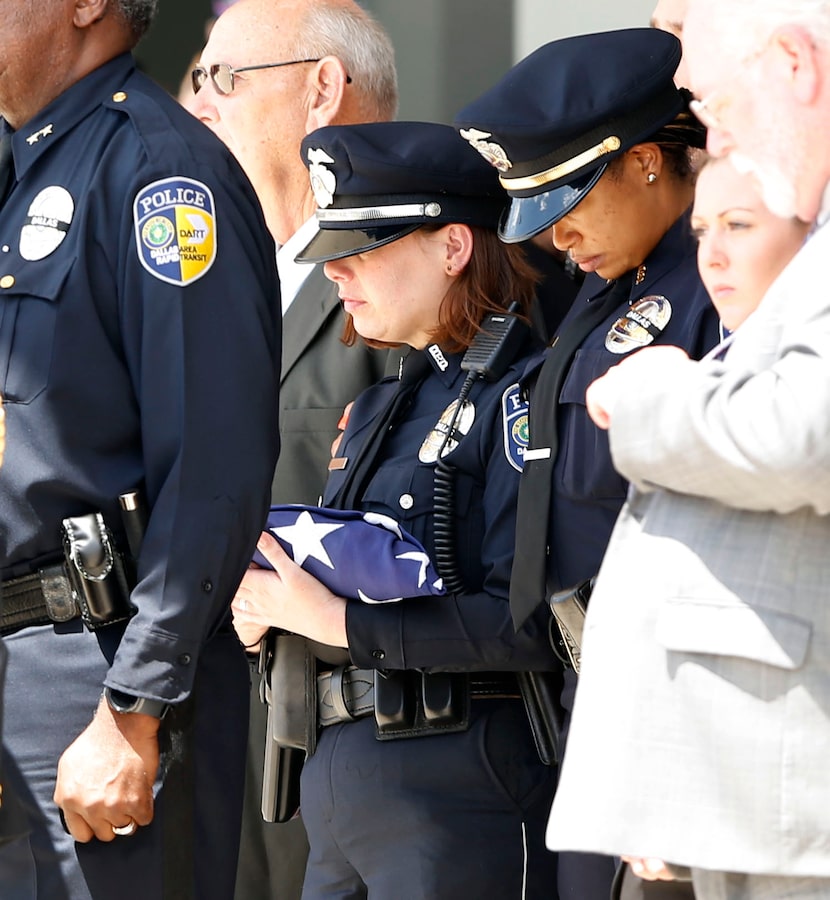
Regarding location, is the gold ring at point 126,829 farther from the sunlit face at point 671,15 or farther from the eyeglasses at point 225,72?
the eyeglasses at point 225,72

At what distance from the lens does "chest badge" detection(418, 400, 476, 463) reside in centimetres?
275

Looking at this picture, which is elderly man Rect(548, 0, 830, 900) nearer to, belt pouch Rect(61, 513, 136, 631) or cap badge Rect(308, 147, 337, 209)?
belt pouch Rect(61, 513, 136, 631)

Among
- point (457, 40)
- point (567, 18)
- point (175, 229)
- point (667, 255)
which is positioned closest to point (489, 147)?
point (667, 255)

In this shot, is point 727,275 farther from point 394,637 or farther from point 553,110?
point 394,637

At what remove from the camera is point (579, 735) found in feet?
5.44

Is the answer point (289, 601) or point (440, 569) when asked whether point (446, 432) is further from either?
point (289, 601)

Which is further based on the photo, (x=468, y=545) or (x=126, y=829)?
(x=468, y=545)

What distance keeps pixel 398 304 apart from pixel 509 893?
40.9 inches

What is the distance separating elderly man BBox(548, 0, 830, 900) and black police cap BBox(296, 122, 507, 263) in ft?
4.01

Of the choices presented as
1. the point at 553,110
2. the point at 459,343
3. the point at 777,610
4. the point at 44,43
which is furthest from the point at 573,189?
the point at 777,610

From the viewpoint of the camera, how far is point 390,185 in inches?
113

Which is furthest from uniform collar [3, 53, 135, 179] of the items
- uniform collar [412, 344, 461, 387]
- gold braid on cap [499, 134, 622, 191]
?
uniform collar [412, 344, 461, 387]

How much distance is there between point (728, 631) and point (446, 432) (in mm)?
1227

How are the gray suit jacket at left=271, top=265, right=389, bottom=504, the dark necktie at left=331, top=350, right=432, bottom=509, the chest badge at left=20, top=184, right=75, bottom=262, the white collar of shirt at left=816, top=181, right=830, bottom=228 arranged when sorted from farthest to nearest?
the gray suit jacket at left=271, top=265, right=389, bottom=504 → the dark necktie at left=331, top=350, right=432, bottom=509 → the chest badge at left=20, top=184, right=75, bottom=262 → the white collar of shirt at left=816, top=181, right=830, bottom=228
